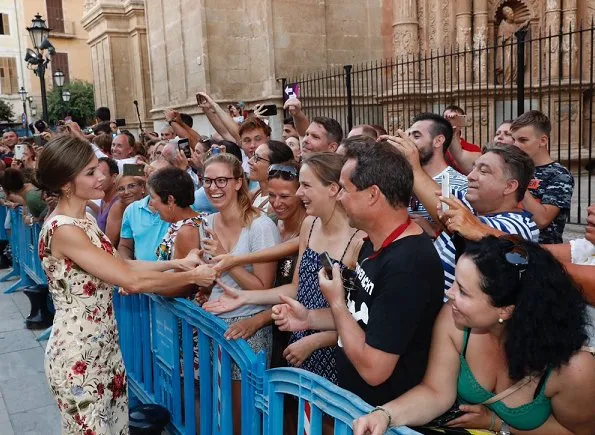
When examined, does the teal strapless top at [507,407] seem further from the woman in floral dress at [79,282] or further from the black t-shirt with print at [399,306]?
the woman in floral dress at [79,282]

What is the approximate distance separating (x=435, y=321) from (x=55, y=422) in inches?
137

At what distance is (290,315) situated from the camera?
2.65 metres

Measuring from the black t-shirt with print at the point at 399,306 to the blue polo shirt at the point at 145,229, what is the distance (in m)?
2.26

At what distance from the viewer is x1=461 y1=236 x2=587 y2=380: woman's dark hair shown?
6.55 ft

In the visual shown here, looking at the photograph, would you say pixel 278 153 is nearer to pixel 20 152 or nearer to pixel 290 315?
pixel 290 315

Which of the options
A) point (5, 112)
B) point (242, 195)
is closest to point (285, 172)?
point (242, 195)

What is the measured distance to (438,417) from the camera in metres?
2.28

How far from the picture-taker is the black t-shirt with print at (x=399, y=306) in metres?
→ 2.08

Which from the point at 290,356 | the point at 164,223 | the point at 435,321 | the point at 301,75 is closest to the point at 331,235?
the point at 290,356

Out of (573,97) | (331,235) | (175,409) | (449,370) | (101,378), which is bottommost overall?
(175,409)

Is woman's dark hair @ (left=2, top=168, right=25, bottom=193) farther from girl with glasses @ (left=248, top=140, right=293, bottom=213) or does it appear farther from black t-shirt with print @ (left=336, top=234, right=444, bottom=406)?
black t-shirt with print @ (left=336, top=234, right=444, bottom=406)

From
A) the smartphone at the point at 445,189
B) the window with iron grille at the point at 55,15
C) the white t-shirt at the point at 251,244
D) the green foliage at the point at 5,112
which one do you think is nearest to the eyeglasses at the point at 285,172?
the white t-shirt at the point at 251,244

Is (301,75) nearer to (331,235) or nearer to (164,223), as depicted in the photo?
(164,223)

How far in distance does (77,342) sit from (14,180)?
604 centimetres
